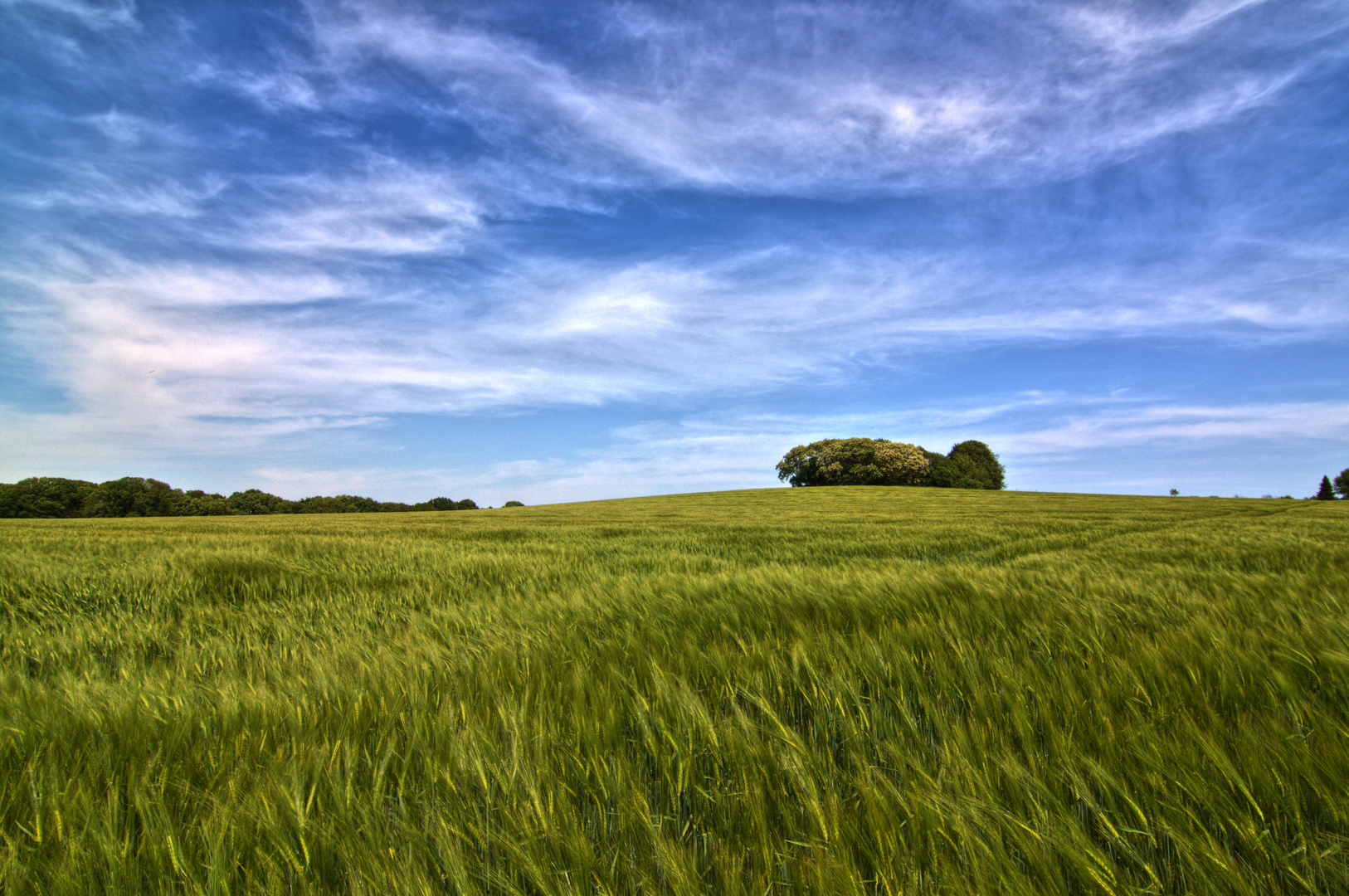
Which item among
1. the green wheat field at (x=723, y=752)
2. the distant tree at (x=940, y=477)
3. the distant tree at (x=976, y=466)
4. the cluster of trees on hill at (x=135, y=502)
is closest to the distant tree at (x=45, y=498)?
the cluster of trees on hill at (x=135, y=502)

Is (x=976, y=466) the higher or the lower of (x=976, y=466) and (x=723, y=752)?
the higher

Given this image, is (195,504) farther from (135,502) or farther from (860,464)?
(860,464)

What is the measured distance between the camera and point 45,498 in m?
54.5

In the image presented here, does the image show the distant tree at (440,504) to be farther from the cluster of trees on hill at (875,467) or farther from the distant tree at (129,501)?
the cluster of trees on hill at (875,467)

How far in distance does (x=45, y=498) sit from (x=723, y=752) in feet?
273

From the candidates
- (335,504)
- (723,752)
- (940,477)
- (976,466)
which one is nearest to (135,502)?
(335,504)

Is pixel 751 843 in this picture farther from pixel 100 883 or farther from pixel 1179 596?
pixel 1179 596

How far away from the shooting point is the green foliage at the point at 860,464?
6275 centimetres

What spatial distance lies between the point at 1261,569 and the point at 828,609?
467cm

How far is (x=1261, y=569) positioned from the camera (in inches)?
180

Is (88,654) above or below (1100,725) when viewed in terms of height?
below

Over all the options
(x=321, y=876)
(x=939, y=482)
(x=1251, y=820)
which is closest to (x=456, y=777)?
(x=321, y=876)

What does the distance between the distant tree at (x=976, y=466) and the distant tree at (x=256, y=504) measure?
7570cm

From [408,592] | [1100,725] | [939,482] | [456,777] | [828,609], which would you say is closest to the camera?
[456,777]
